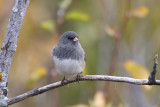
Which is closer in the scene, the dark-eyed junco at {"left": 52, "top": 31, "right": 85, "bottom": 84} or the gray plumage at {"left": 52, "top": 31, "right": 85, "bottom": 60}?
the dark-eyed junco at {"left": 52, "top": 31, "right": 85, "bottom": 84}

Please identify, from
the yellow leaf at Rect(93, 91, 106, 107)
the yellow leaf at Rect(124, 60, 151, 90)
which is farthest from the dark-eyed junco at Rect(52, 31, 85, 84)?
the yellow leaf at Rect(124, 60, 151, 90)

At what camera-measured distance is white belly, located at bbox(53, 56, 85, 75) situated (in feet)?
8.31

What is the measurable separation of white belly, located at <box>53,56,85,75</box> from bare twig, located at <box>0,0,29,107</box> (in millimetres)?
721

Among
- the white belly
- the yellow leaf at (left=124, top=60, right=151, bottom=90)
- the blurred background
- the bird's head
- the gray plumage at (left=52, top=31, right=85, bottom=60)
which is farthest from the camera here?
the blurred background

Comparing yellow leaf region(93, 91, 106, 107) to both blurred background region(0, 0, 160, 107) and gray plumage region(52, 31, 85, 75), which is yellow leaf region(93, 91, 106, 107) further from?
blurred background region(0, 0, 160, 107)

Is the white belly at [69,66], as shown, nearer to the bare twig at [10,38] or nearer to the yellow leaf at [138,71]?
the yellow leaf at [138,71]

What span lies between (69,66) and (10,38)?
0.78 meters

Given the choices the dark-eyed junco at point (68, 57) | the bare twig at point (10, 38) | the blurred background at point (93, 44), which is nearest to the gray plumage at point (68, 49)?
the dark-eyed junco at point (68, 57)

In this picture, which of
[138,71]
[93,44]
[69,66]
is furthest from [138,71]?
[93,44]

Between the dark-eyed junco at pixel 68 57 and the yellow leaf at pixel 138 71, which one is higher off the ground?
the dark-eyed junco at pixel 68 57

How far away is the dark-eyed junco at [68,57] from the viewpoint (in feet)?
8.34

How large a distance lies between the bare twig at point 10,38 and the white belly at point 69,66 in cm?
72

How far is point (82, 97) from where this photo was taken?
13.2 ft

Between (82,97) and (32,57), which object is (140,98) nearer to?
(82,97)
